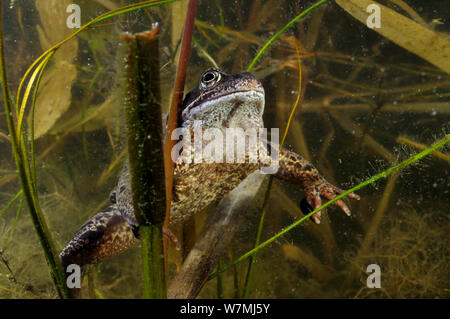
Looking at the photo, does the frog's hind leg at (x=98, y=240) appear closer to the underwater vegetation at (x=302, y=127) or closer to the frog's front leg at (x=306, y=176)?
the underwater vegetation at (x=302, y=127)

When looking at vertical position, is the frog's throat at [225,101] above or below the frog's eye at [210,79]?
below

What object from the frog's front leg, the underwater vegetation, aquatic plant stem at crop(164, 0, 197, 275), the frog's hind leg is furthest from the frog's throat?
the underwater vegetation

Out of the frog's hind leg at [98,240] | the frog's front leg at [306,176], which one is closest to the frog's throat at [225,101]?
the frog's front leg at [306,176]

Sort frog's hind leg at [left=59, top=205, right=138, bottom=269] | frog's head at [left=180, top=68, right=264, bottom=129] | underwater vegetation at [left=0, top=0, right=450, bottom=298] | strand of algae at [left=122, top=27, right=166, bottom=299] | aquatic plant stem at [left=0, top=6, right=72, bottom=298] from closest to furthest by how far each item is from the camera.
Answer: strand of algae at [left=122, top=27, right=166, bottom=299] → aquatic plant stem at [left=0, top=6, right=72, bottom=298] → frog's head at [left=180, top=68, right=264, bottom=129] → frog's hind leg at [left=59, top=205, right=138, bottom=269] → underwater vegetation at [left=0, top=0, right=450, bottom=298]

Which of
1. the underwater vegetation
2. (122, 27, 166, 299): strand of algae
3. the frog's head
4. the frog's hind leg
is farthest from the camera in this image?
the underwater vegetation

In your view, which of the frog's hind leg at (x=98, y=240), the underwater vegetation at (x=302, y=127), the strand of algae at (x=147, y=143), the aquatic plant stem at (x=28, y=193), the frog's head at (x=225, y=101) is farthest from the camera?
the underwater vegetation at (x=302, y=127)

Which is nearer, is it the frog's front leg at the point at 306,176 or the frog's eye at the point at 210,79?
the frog's eye at the point at 210,79

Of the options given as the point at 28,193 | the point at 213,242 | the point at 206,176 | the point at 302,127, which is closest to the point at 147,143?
the point at 28,193

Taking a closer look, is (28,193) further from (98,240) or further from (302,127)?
(302,127)

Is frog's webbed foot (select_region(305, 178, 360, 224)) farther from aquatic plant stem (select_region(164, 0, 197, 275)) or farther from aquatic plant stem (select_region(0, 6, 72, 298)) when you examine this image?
aquatic plant stem (select_region(0, 6, 72, 298))
